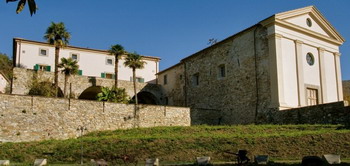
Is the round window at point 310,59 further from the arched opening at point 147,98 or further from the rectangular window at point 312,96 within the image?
the arched opening at point 147,98

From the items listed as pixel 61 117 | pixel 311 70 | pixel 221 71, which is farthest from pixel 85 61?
pixel 311 70

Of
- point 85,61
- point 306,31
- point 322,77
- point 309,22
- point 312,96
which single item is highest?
point 309,22

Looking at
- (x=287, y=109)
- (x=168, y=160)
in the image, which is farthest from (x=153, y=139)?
(x=287, y=109)

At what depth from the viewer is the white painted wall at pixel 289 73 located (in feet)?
80.6

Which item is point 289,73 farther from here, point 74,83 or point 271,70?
point 74,83

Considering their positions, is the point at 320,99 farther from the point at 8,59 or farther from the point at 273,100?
the point at 8,59

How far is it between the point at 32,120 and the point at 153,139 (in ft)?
30.1

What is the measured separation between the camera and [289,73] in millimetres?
25109

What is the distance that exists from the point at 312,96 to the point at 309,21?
5.85m

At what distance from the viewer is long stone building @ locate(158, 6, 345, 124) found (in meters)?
24.8

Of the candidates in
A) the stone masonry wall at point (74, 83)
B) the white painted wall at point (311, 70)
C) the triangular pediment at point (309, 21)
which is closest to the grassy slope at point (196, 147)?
the white painted wall at point (311, 70)

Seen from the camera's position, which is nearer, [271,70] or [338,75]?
[271,70]

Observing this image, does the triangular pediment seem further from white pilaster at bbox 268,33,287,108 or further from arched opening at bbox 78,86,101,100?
arched opening at bbox 78,86,101,100

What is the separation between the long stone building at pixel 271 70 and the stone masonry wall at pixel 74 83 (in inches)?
316
